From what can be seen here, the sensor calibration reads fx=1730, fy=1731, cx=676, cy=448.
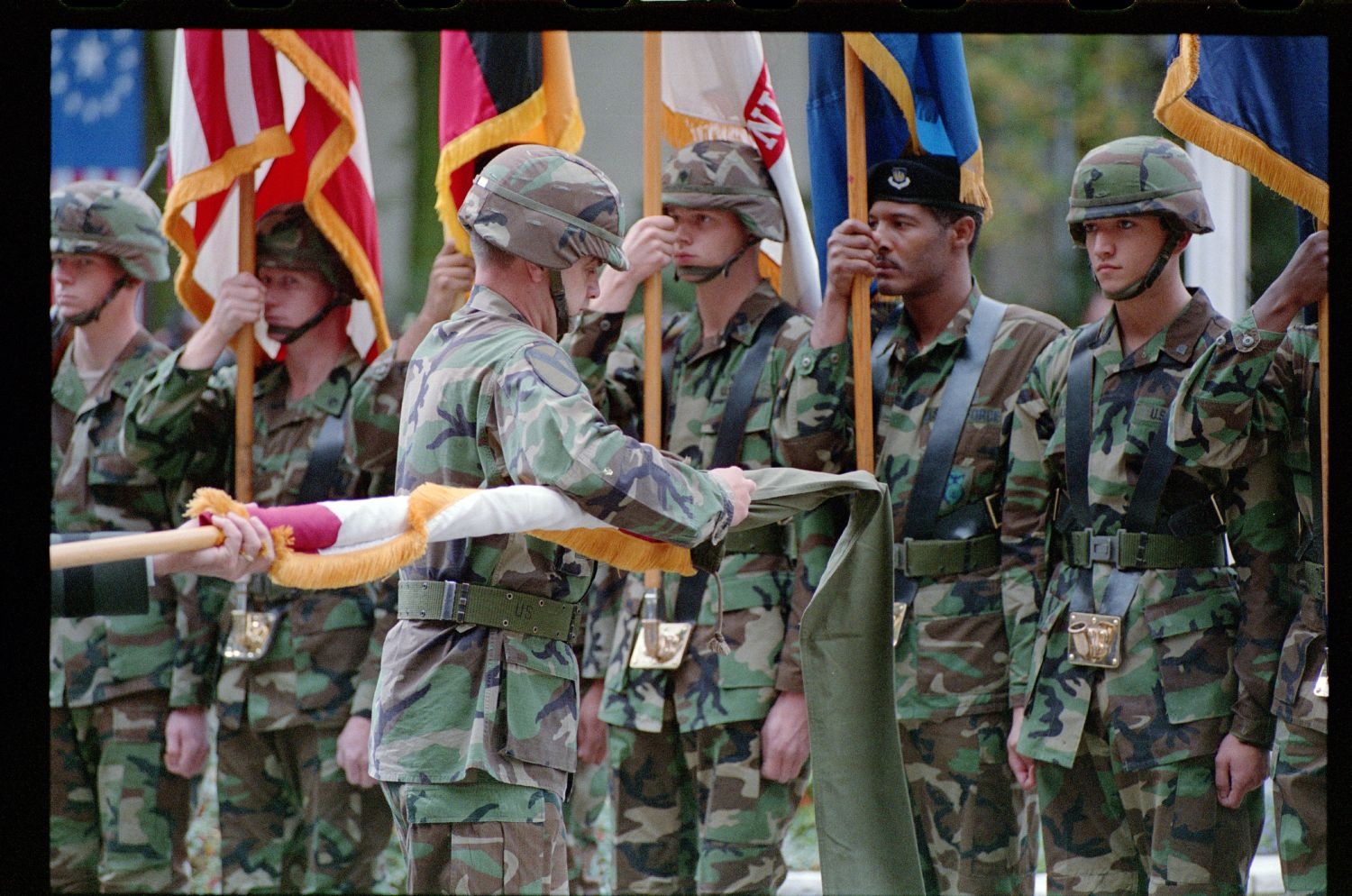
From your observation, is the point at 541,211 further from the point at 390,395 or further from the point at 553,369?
the point at 390,395

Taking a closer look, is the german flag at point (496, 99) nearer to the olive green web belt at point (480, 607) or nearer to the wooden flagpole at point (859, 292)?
the wooden flagpole at point (859, 292)

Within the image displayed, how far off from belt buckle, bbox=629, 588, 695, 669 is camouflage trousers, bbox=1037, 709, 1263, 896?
1165 millimetres

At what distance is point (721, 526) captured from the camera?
426 cm

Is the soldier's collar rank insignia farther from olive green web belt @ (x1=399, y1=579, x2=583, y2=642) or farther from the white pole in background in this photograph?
the white pole in background

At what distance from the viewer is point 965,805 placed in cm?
517

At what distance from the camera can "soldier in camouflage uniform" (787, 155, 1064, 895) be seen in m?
5.20

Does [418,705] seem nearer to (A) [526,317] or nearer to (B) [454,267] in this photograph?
(A) [526,317]

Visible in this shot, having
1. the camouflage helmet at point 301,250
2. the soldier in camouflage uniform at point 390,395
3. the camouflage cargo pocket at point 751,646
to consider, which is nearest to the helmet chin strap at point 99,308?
the camouflage helmet at point 301,250

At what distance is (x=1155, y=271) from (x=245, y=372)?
3.04 metres

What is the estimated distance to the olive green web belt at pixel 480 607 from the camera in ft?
13.9
